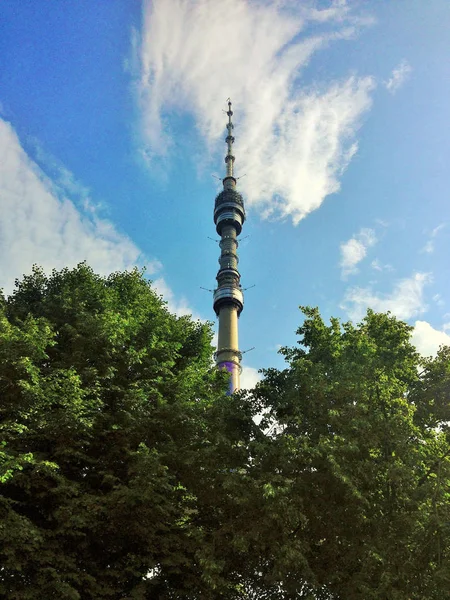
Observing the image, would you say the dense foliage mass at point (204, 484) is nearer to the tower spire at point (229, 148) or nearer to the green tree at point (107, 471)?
the green tree at point (107, 471)

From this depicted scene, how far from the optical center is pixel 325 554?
490 inches

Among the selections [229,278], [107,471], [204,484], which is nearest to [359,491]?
[204,484]

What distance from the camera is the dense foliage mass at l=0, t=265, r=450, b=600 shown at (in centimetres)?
1143

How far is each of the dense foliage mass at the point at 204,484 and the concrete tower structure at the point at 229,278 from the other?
1741 inches

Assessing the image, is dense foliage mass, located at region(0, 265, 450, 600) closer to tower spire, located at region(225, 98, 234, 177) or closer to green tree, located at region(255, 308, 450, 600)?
green tree, located at region(255, 308, 450, 600)

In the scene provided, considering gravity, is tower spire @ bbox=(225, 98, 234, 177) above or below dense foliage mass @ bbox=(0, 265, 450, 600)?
above

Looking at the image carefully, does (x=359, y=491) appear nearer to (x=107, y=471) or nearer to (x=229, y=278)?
(x=107, y=471)

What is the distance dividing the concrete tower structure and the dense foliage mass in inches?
1741

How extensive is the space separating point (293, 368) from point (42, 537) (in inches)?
406

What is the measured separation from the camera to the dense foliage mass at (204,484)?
450 inches

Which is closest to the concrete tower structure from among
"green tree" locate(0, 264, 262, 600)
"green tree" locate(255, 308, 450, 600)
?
"green tree" locate(0, 264, 262, 600)

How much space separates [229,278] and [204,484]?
57.3 m

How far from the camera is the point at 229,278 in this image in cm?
7056

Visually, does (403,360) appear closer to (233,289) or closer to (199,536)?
(199,536)
